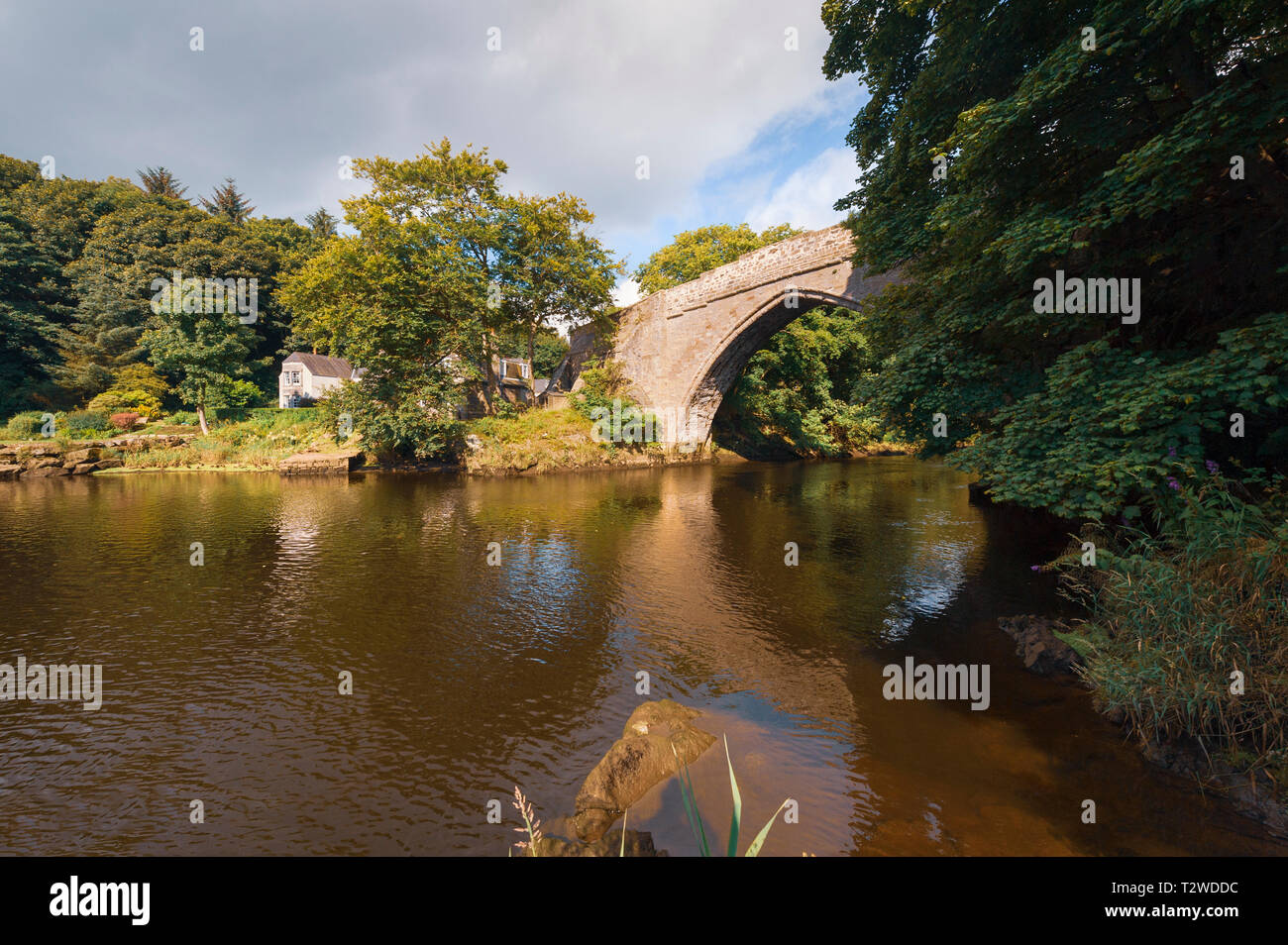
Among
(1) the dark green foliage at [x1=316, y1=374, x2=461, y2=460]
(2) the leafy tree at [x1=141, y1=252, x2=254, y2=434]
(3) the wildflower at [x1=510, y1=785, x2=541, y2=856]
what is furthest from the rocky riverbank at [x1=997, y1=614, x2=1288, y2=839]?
(2) the leafy tree at [x1=141, y1=252, x2=254, y2=434]

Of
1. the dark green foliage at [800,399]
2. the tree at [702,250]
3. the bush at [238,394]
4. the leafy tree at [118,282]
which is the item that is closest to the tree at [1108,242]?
the dark green foliage at [800,399]

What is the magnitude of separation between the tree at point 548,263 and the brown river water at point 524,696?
71.8 feet

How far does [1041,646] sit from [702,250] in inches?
1797

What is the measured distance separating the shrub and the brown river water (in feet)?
89.6

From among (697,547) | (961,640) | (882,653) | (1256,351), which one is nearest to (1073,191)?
(1256,351)

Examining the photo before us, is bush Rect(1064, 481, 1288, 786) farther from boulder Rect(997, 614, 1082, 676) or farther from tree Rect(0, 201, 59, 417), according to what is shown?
tree Rect(0, 201, 59, 417)

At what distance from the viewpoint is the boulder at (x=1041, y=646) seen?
5895mm

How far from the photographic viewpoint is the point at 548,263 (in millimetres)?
30656

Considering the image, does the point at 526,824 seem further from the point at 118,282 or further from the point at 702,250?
the point at 118,282

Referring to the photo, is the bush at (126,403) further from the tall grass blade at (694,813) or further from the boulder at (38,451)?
the tall grass blade at (694,813)

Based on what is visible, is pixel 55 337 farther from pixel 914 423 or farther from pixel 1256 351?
pixel 1256 351
